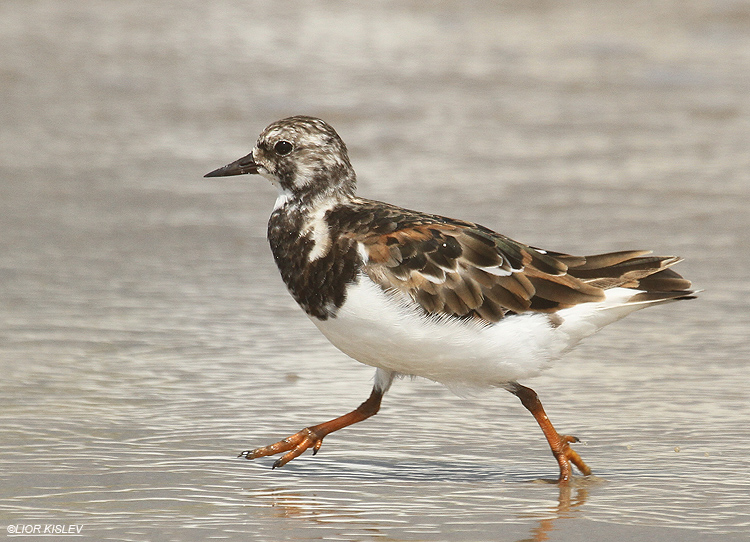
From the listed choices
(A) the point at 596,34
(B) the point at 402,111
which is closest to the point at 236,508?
(B) the point at 402,111

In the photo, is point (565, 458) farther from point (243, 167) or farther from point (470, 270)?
point (243, 167)

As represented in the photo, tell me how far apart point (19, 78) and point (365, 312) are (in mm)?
8162

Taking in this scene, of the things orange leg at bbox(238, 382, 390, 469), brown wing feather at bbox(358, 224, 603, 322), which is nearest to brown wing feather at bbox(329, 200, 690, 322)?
brown wing feather at bbox(358, 224, 603, 322)

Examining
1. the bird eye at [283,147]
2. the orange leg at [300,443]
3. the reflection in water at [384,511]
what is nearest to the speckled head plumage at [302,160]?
the bird eye at [283,147]

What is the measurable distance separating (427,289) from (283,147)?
34.6 inches

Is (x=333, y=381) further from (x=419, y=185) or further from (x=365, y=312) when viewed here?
(x=419, y=185)

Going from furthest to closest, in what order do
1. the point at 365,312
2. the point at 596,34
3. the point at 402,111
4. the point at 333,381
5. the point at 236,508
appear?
the point at 596,34 < the point at 402,111 < the point at 333,381 < the point at 365,312 < the point at 236,508

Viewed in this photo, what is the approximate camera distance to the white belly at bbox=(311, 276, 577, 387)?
4.28 meters

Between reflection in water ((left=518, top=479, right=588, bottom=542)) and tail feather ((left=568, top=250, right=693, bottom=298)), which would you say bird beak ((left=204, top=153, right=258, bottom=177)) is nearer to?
tail feather ((left=568, top=250, right=693, bottom=298))

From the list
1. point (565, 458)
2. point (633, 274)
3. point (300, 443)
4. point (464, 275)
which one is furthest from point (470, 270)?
point (300, 443)

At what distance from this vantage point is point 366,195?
8.80 meters

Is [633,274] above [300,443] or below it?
above

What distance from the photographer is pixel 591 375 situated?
18.5ft

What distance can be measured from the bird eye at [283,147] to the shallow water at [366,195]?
1.15 metres
